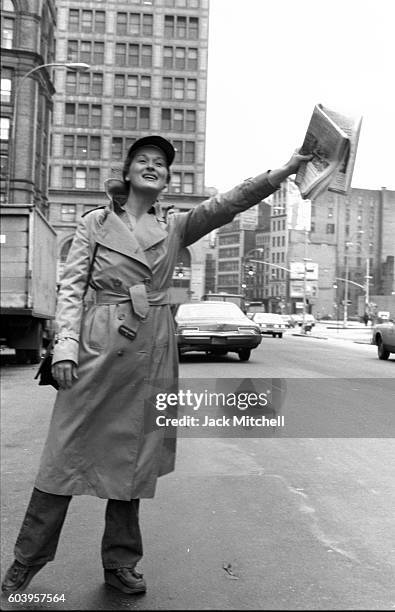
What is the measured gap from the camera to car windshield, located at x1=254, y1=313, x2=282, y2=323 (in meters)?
3.27

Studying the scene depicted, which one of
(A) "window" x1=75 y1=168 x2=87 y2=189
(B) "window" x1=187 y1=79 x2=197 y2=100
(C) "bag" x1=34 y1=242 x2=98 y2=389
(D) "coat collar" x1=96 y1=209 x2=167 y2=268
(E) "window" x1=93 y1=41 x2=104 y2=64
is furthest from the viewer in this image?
(A) "window" x1=75 y1=168 x2=87 y2=189

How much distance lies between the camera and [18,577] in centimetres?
247

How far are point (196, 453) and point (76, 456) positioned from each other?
465 centimetres

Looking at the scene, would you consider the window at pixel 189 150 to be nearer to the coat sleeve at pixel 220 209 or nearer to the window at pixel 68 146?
the window at pixel 68 146

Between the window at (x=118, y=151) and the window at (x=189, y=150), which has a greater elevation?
the window at (x=189, y=150)

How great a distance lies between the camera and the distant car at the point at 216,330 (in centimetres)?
278

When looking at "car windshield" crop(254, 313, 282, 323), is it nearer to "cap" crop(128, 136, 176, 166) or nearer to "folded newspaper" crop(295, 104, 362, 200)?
"cap" crop(128, 136, 176, 166)

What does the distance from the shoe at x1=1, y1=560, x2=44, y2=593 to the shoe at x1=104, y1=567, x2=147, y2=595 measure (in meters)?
0.32

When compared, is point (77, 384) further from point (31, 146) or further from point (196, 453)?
point (31, 146)

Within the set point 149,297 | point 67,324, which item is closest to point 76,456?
point 67,324

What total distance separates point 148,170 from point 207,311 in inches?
33.3

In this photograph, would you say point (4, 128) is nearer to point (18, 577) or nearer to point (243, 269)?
point (243, 269)

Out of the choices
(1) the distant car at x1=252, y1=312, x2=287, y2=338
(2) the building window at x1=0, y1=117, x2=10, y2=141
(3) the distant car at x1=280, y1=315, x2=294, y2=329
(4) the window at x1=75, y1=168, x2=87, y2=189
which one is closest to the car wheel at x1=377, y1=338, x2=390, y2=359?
(1) the distant car at x1=252, y1=312, x2=287, y2=338

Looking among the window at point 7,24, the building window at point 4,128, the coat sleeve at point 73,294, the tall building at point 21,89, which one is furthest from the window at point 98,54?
the window at point 7,24
